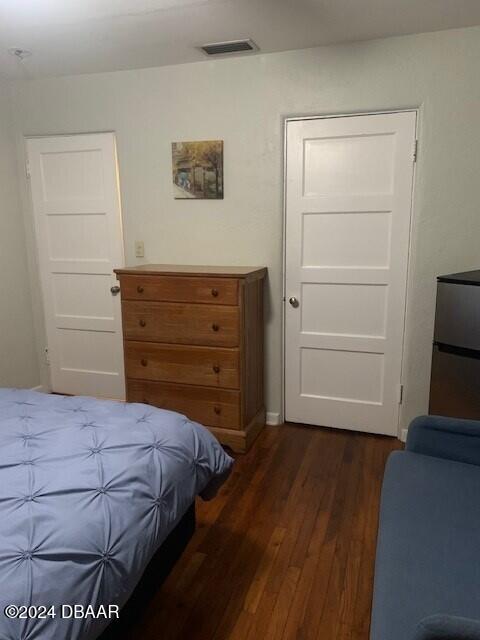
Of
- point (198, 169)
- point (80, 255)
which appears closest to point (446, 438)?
point (198, 169)

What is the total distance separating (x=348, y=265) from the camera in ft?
9.91

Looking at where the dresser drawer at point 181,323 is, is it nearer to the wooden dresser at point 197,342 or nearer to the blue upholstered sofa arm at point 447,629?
the wooden dresser at point 197,342

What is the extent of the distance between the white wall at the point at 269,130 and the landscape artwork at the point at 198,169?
57 millimetres

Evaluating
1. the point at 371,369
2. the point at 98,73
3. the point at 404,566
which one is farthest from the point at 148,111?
the point at 404,566

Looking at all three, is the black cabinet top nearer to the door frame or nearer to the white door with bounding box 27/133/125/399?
the door frame

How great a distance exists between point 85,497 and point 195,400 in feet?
5.45

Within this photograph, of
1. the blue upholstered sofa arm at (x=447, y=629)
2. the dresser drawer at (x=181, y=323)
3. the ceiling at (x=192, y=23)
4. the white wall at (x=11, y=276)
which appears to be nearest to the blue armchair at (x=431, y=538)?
the blue upholstered sofa arm at (x=447, y=629)

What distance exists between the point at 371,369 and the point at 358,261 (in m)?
0.74

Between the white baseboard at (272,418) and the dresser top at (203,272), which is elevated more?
the dresser top at (203,272)

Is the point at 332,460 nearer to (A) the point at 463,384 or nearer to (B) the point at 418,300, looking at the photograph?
(A) the point at 463,384

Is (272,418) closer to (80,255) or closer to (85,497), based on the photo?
(80,255)

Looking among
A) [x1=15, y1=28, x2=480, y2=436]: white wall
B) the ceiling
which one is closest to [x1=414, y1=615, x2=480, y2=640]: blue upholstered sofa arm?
[x1=15, y1=28, x2=480, y2=436]: white wall

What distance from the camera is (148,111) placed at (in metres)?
3.22

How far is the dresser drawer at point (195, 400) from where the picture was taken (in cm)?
290
